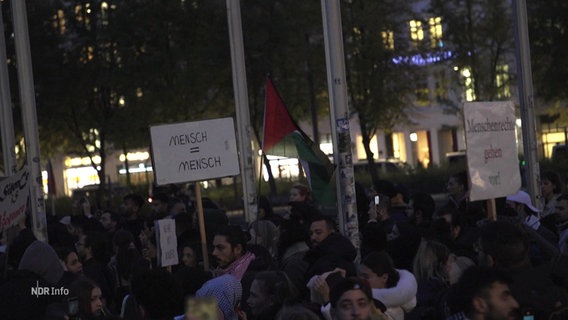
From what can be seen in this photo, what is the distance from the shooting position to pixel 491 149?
11398mm

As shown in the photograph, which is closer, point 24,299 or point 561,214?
point 24,299

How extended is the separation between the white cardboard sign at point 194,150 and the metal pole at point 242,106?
257 inches

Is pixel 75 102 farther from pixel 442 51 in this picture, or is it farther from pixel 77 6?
pixel 442 51

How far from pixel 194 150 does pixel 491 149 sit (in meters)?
3.02

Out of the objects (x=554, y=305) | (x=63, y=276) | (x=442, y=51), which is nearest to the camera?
(x=554, y=305)

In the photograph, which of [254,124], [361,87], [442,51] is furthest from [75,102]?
[442,51]

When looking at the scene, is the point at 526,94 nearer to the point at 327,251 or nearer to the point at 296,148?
the point at 296,148

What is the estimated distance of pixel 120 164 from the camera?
78625mm

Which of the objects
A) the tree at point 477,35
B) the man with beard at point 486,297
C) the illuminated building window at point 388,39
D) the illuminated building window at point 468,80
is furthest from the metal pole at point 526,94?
the illuminated building window at point 468,80

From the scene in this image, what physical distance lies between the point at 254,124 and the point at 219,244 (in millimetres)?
31414

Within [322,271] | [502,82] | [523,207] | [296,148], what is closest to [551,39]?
[502,82]

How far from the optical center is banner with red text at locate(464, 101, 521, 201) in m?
11.1

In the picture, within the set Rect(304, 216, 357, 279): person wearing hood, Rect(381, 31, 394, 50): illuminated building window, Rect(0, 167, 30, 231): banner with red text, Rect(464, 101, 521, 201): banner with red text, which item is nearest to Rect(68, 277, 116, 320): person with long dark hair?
Rect(304, 216, 357, 279): person wearing hood

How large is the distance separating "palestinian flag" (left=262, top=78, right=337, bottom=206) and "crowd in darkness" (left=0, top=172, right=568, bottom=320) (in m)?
0.38
